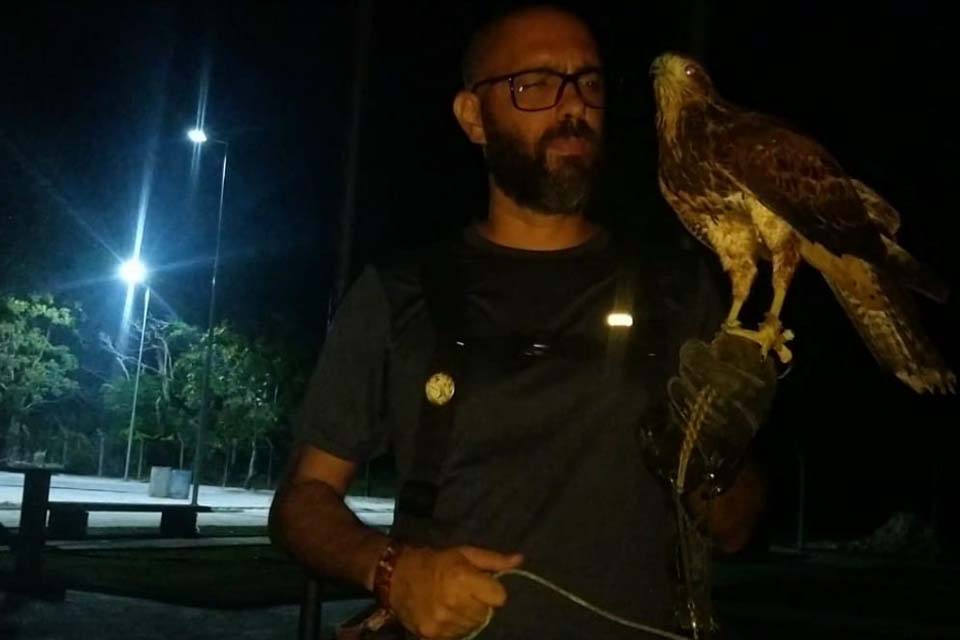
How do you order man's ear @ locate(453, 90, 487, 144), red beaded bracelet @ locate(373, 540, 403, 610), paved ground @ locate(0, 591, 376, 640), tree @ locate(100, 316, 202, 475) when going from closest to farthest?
red beaded bracelet @ locate(373, 540, 403, 610) < man's ear @ locate(453, 90, 487, 144) < paved ground @ locate(0, 591, 376, 640) < tree @ locate(100, 316, 202, 475)

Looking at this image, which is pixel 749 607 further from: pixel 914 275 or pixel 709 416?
pixel 709 416

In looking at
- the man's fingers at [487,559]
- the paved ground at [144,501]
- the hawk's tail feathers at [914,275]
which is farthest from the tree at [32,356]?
the man's fingers at [487,559]

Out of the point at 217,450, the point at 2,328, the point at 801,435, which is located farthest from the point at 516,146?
the point at 217,450

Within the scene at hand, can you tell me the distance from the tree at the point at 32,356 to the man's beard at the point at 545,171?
31962 millimetres

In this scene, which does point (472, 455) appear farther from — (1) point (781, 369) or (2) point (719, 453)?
(1) point (781, 369)

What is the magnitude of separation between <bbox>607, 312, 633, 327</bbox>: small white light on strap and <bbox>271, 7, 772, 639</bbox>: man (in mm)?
13

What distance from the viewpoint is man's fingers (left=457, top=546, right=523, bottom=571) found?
192 centimetres

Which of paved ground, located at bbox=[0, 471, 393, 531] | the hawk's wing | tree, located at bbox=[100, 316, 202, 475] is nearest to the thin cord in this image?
the hawk's wing

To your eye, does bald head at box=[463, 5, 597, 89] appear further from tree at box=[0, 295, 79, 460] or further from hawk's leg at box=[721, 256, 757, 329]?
tree at box=[0, 295, 79, 460]

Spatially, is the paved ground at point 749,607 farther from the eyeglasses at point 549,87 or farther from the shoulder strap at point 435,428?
the eyeglasses at point 549,87

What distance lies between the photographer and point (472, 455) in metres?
2.27

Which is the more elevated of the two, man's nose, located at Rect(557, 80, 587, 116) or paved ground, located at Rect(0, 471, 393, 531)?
man's nose, located at Rect(557, 80, 587, 116)

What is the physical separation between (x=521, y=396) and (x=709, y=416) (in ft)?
1.14

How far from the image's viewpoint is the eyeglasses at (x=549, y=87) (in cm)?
243
